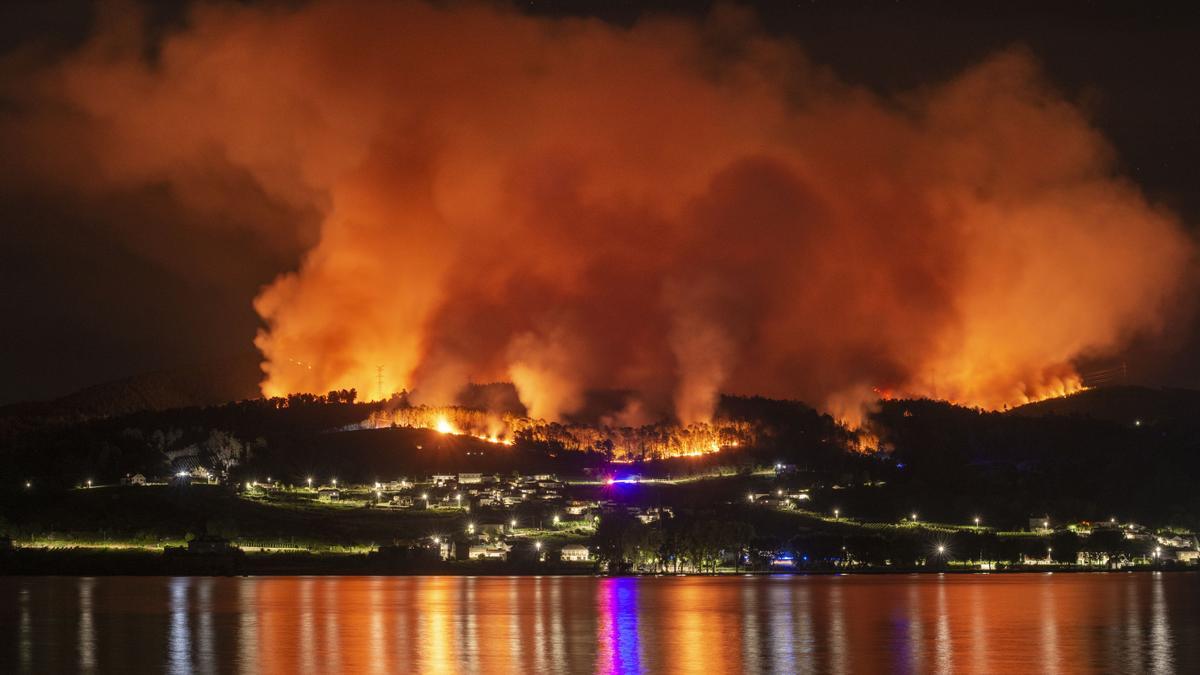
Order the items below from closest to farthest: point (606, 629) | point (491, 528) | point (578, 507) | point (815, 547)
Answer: point (606, 629), point (815, 547), point (491, 528), point (578, 507)

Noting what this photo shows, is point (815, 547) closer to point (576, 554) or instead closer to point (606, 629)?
point (576, 554)

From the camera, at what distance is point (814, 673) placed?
127ft

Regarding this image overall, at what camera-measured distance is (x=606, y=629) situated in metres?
52.9

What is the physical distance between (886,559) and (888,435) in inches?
1808

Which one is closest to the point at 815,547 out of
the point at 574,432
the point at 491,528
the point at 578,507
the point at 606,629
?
the point at 578,507

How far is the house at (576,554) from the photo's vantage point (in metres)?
→ 115

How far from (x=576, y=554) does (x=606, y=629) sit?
207 ft

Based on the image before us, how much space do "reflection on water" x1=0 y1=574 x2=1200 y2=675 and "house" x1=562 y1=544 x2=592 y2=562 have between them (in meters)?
28.4

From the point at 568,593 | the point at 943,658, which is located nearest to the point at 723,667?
the point at 943,658

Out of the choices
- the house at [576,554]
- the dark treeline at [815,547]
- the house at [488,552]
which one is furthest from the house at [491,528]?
the dark treeline at [815,547]

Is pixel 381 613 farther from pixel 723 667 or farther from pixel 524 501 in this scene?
pixel 524 501

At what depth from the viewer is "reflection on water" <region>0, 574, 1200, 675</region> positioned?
137 feet

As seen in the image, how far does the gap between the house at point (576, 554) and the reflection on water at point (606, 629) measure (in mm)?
28404

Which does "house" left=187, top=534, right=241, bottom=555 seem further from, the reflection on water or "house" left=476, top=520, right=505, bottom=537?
the reflection on water
